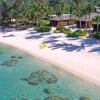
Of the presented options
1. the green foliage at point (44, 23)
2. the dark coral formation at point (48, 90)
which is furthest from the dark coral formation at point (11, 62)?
the green foliage at point (44, 23)

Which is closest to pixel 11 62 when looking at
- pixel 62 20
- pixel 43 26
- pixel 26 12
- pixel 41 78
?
pixel 41 78

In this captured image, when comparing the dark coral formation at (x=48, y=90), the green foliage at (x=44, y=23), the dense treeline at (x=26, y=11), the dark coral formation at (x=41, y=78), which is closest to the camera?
the dark coral formation at (x=48, y=90)

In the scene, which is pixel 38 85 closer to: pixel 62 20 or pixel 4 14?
pixel 62 20

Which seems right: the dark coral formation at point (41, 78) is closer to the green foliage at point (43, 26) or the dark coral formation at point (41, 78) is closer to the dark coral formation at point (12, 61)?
the dark coral formation at point (12, 61)

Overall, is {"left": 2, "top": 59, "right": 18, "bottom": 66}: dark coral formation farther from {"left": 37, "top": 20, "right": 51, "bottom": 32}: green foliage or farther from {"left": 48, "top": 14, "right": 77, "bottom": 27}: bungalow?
{"left": 48, "top": 14, "right": 77, "bottom": 27}: bungalow

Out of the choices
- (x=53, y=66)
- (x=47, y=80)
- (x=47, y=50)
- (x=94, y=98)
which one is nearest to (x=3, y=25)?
(x=47, y=50)

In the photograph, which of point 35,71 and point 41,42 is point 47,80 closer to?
point 35,71
